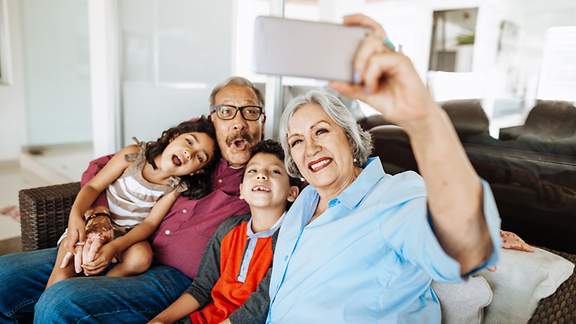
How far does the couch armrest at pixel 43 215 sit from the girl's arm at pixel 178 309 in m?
0.84

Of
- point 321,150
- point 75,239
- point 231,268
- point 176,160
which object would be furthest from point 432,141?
point 75,239

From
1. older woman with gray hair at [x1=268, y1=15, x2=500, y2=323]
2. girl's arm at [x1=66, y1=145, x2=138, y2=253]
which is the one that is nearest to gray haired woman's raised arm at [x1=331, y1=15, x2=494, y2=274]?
older woman with gray hair at [x1=268, y1=15, x2=500, y2=323]

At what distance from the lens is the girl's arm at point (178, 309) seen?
4.62 ft

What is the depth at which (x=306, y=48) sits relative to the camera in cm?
58

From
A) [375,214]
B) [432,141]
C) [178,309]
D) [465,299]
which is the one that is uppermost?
[432,141]

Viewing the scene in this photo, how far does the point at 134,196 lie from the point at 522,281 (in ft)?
4.94

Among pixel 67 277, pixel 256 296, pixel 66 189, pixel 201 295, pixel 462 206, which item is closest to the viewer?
pixel 462 206

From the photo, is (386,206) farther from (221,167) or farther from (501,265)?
(221,167)

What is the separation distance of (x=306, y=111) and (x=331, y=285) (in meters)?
0.54

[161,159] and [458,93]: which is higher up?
[458,93]

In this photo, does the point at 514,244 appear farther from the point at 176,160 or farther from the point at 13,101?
the point at 13,101

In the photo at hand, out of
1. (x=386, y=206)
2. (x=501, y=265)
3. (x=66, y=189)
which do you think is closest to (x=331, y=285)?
(x=386, y=206)

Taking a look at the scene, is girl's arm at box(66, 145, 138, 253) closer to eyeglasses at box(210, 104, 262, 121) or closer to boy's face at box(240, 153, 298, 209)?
eyeglasses at box(210, 104, 262, 121)

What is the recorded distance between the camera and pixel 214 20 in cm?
257
